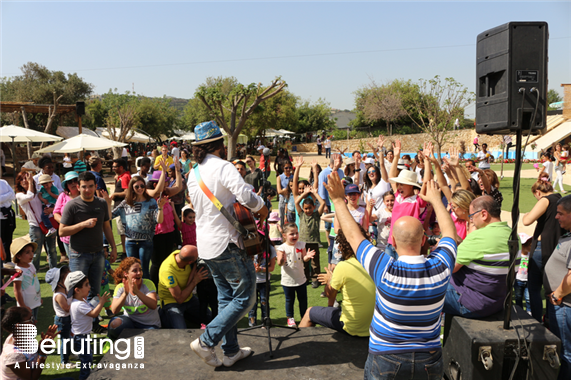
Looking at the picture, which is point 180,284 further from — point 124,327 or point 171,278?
point 124,327

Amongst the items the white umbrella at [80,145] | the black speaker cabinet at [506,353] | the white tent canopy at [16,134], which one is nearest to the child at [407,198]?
the black speaker cabinet at [506,353]

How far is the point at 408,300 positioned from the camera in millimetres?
2383

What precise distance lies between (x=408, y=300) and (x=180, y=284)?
3.17 metres

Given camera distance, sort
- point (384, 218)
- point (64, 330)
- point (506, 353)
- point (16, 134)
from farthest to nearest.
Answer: point (16, 134), point (384, 218), point (64, 330), point (506, 353)

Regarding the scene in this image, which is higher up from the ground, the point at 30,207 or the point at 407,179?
the point at 407,179

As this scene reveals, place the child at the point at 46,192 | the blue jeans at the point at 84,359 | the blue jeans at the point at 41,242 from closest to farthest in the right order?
1. the blue jeans at the point at 84,359
2. the blue jeans at the point at 41,242
3. the child at the point at 46,192

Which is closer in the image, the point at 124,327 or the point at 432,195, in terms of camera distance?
the point at 432,195

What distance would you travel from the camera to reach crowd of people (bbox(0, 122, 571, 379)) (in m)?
2.46

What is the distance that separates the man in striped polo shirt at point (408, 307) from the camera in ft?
7.84

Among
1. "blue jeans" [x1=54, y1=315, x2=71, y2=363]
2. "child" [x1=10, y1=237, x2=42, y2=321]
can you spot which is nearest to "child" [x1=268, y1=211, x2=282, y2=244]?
"blue jeans" [x1=54, y1=315, x2=71, y2=363]

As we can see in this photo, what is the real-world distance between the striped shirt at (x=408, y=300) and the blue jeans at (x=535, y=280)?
102 inches

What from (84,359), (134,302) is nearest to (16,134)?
(134,302)

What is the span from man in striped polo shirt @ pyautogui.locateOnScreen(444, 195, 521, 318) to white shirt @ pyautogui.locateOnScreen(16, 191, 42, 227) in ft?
19.9

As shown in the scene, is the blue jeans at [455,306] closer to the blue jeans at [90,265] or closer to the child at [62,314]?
the child at [62,314]
